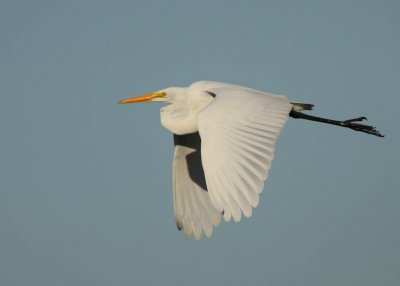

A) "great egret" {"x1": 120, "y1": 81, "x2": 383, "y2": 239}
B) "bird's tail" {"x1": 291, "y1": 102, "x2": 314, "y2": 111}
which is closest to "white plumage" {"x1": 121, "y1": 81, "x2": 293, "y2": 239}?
"great egret" {"x1": 120, "y1": 81, "x2": 383, "y2": 239}

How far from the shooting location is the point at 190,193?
13.0 meters

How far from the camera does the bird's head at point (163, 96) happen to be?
12.4 meters

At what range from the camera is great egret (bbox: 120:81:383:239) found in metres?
8.72

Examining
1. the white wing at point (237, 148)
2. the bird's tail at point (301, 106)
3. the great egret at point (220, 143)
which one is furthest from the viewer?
the bird's tail at point (301, 106)

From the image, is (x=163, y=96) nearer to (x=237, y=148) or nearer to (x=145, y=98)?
(x=145, y=98)

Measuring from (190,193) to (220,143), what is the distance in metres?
3.93

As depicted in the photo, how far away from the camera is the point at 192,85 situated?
485 inches

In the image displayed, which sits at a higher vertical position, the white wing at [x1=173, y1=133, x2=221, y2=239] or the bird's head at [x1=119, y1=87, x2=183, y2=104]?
the bird's head at [x1=119, y1=87, x2=183, y2=104]

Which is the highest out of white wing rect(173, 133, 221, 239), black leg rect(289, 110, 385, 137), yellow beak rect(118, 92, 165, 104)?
yellow beak rect(118, 92, 165, 104)

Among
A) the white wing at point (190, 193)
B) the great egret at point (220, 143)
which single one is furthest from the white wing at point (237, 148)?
the white wing at point (190, 193)

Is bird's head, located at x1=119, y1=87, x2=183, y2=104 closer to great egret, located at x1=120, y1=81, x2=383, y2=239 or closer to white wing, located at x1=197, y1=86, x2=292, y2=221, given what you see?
great egret, located at x1=120, y1=81, x2=383, y2=239

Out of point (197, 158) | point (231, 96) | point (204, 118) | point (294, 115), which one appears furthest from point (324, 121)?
point (204, 118)

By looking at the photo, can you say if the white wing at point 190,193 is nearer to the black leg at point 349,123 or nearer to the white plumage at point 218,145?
the white plumage at point 218,145

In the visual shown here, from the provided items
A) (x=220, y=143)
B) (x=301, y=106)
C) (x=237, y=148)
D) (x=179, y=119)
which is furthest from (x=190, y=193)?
(x=237, y=148)
